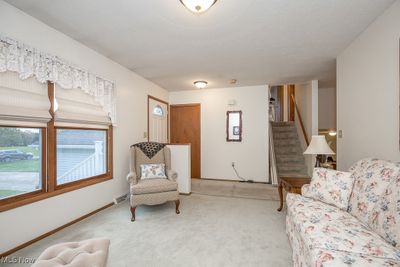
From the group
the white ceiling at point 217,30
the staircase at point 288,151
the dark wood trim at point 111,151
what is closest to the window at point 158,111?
the white ceiling at point 217,30

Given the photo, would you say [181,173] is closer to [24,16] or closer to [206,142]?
[206,142]

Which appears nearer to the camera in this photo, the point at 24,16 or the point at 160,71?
the point at 24,16

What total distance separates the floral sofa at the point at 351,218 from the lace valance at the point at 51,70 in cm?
295

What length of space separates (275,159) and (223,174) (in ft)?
4.51

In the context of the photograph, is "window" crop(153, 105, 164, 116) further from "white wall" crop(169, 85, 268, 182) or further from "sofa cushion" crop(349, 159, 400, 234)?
"sofa cushion" crop(349, 159, 400, 234)

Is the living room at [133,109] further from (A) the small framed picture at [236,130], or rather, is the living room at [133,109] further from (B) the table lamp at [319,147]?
(A) the small framed picture at [236,130]

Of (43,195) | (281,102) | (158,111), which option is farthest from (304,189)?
(281,102)

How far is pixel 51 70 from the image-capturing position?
2.13m

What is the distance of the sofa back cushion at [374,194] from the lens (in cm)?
138

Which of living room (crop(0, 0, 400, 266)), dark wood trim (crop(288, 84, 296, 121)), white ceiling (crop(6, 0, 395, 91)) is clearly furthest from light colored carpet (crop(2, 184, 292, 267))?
dark wood trim (crop(288, 84, 296, 121))

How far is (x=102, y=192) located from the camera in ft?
9.53

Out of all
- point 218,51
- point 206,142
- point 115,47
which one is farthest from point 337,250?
point 206,142

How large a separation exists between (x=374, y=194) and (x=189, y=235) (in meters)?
1.85

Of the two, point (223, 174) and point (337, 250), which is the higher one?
point (337, 250)
